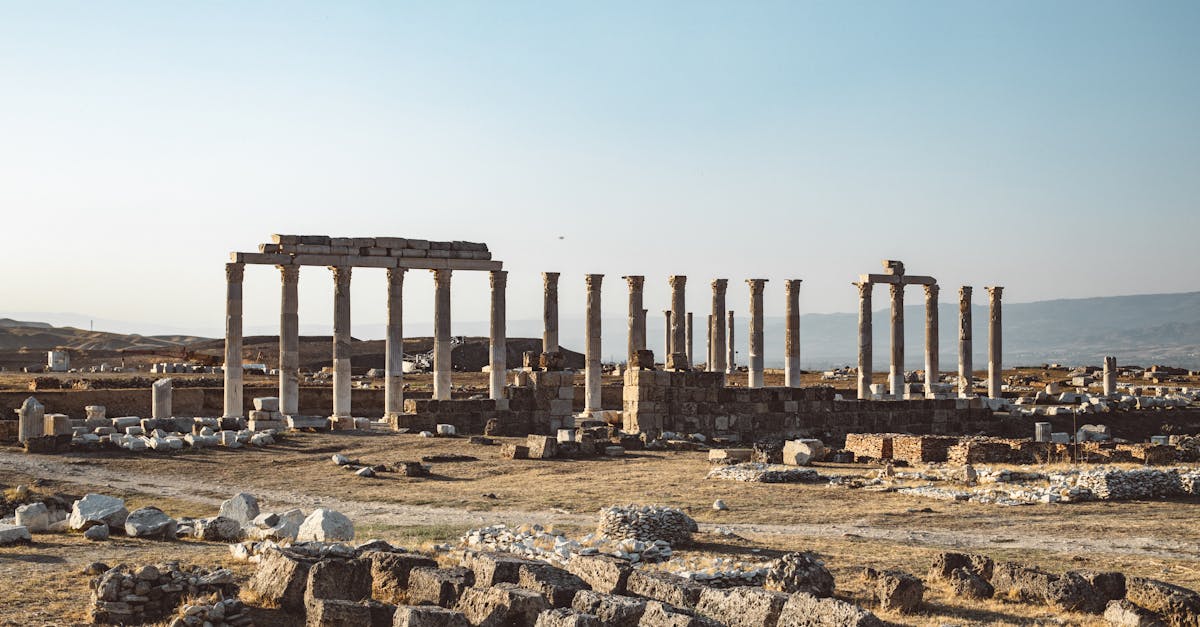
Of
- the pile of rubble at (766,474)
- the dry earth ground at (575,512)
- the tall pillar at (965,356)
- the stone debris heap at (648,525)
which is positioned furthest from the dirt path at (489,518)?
the tall pillar at (965,356)

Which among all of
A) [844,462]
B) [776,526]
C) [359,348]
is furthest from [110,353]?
[776,526]

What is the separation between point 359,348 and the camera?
9738cm

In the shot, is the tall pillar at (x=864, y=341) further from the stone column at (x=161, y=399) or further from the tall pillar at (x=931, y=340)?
the stone column at (x=161, y=399)

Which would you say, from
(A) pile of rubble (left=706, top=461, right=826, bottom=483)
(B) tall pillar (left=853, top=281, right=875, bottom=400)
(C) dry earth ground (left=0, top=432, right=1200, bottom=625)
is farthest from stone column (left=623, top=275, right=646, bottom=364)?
(A) pile of rubble (left=706, top=461, right=826, bottom=483)

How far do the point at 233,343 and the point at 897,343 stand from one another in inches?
1037

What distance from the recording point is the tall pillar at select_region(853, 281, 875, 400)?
167 ft

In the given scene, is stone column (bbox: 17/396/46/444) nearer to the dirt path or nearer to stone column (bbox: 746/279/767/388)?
the dirt path

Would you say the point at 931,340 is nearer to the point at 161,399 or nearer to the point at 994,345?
the point at 994,345

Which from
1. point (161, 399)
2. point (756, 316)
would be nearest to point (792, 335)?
Answer: point (756, 316)

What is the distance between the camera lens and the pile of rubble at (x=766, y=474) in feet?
91.7

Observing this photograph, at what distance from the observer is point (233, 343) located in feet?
135

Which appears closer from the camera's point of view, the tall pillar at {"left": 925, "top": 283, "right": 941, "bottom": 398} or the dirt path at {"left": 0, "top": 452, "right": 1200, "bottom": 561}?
the dirt path at {"left": 0, "top": 452, "right": 1200, "bottom": 561}

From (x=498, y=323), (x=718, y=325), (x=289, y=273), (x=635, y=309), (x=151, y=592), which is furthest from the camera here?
(x=718, y=325)

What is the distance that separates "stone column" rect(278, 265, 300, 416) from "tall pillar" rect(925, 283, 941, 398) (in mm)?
26297
